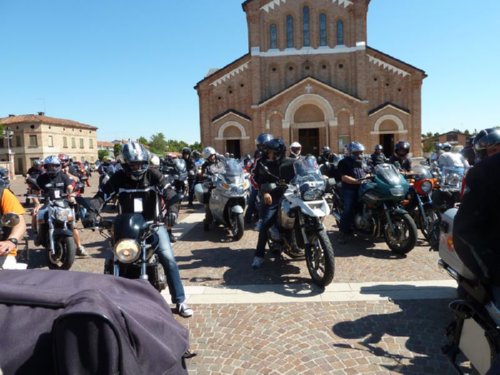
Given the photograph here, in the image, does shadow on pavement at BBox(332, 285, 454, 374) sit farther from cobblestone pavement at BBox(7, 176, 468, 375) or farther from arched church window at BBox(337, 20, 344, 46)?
arched church window at BBox(337, 20, 344, 46)

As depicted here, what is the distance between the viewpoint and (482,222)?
6.82 feet

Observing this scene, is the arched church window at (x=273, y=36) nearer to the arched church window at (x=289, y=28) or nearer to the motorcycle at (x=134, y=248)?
the arched church window at (x=289, y=28)

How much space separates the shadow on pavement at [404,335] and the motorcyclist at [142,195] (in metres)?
1.67

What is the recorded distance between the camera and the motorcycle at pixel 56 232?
5900 mm

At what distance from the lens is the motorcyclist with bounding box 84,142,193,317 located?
13.0ft

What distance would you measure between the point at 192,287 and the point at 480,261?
3656mm

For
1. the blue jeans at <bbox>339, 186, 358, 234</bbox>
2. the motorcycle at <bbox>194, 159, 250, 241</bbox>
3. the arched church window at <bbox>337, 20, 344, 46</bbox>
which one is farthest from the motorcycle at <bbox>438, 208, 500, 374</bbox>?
the arched church window at <bbox>337, 20, 344, 46</bbox>

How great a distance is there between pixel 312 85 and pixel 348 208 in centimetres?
2631

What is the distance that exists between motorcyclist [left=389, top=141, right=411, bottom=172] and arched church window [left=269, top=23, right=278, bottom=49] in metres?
26.9

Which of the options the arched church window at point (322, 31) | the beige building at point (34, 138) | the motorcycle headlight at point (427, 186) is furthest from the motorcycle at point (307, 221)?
the beige building at point (34, 138)

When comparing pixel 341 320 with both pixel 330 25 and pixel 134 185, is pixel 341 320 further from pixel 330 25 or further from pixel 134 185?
pixel 330 25

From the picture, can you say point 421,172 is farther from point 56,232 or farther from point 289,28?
point 289,28

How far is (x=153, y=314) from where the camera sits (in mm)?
1471

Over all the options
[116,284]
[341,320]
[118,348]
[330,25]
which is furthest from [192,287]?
[330,25]
